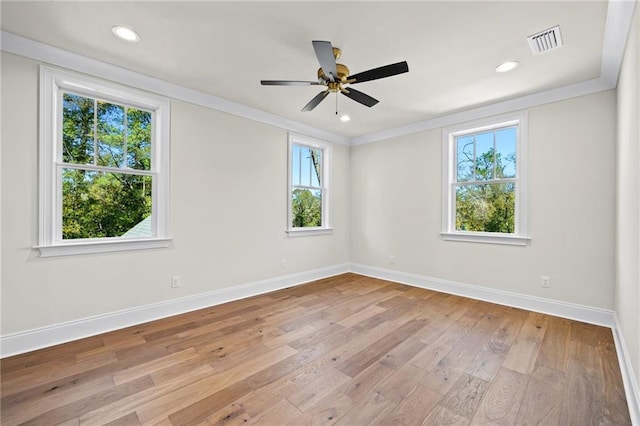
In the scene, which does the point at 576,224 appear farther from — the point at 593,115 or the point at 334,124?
the point at 334,124

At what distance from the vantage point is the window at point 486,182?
355 cm

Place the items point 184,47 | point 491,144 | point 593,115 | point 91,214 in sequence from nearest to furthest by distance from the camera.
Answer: point 184,47 → point 91,214 → point 593,115 → point 491,144

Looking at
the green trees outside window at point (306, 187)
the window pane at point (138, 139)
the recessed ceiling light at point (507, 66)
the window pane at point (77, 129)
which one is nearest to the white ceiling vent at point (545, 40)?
the recessed ceiling light at point (507, 66)

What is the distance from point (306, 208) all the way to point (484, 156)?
284cm

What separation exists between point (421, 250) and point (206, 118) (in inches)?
146

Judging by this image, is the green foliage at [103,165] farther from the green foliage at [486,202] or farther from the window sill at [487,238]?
the green foliage at [486,202]

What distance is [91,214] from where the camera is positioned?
9.14 feet

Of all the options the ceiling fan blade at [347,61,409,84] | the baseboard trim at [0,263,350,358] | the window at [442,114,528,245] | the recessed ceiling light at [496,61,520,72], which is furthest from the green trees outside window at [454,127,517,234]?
the baseboard trim at [0,263,350,358]

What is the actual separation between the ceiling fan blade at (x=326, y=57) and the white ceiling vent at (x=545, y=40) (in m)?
1.63

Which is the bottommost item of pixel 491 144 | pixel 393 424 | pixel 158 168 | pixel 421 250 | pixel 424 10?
pixel 393 424

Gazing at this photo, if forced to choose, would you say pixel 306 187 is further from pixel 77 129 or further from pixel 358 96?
pixel 77 129

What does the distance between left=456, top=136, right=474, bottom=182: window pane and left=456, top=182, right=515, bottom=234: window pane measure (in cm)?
16

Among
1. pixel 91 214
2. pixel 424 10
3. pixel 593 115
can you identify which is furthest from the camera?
pixel 593 115

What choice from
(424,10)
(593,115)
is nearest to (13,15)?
(424,10)
